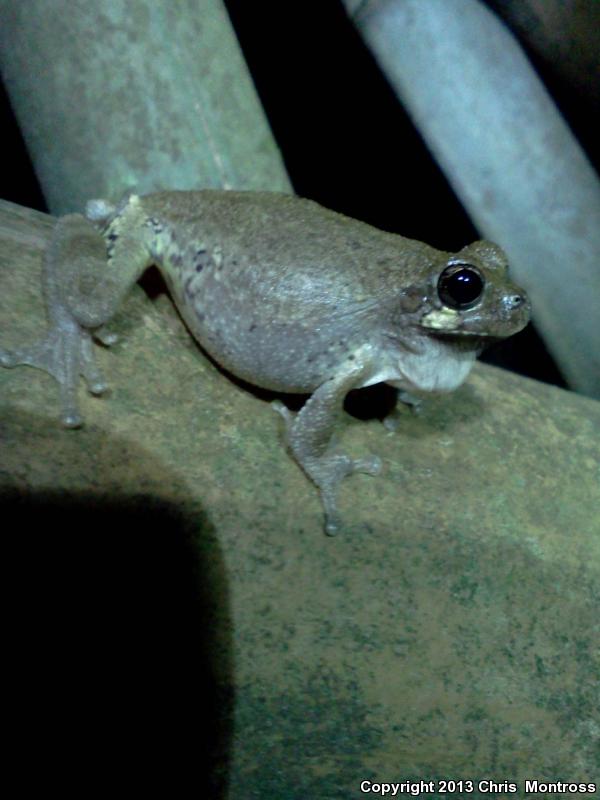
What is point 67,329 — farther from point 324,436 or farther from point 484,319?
point 484,319

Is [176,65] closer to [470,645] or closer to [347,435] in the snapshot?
[347,435]

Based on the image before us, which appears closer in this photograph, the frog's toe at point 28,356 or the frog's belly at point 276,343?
the frog's toe at point 28,356

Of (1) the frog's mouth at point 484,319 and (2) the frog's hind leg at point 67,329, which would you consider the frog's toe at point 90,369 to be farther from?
(1) the frog's mouth at point 484,319

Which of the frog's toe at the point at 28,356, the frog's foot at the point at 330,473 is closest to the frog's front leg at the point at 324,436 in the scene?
the frog's foot at the point at 330,473

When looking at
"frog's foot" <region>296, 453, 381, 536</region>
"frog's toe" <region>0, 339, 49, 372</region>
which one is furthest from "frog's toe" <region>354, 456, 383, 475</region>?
"frog's toe" <region>0, 339, 49, 372</region>

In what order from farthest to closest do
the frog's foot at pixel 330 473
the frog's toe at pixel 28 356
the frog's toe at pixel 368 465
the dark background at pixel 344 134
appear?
the dark background at pixel 344 134
the frog's toe at pixel 368 465
the frog's foot at pixel 330 473
the frog's toe at pixel 28 356

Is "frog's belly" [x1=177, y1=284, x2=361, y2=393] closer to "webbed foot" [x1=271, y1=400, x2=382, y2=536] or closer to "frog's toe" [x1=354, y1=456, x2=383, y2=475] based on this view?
"webbed foot" [x1=271, y1=400, x2=382, y2=536]
